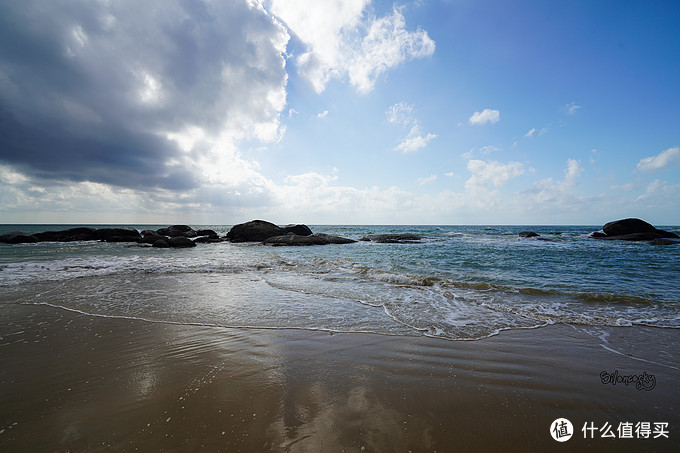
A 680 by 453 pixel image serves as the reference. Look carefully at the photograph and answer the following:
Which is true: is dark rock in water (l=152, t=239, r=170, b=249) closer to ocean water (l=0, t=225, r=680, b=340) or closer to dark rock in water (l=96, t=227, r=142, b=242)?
dark rock in water (l=96, t=227, r=142, b=242)

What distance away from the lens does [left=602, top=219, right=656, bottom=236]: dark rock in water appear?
31.3 metres

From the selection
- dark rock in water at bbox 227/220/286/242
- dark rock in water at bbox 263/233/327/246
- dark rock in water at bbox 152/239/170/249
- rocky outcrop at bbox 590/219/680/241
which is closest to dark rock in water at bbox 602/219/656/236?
rocky outcrop at bbox 590/219/680/241

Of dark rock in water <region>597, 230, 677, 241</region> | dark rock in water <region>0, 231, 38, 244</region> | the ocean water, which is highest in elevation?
dark rock in water <region>0, 231, 38, 244</region>

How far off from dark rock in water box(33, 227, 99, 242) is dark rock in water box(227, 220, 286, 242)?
66.4 feet

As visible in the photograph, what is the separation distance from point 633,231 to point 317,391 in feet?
148

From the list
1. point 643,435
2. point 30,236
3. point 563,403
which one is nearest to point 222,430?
point 563,403

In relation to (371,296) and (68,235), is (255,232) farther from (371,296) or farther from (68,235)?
(371,296)

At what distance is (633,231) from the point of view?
3173 cm

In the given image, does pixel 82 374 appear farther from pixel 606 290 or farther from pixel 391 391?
pixel 606 290

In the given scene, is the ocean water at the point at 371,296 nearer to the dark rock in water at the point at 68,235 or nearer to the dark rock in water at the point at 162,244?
the dark rock in water at the point at 162,244

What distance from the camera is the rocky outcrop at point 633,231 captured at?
2917 centimetres

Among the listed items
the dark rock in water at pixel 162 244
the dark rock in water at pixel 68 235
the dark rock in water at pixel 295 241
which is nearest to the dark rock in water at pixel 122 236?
the dark rock in water at pixel 68 235

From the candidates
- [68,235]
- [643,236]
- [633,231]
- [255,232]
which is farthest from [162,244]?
[633,231]

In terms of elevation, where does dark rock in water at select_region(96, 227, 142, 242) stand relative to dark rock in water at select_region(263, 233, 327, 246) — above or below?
above
